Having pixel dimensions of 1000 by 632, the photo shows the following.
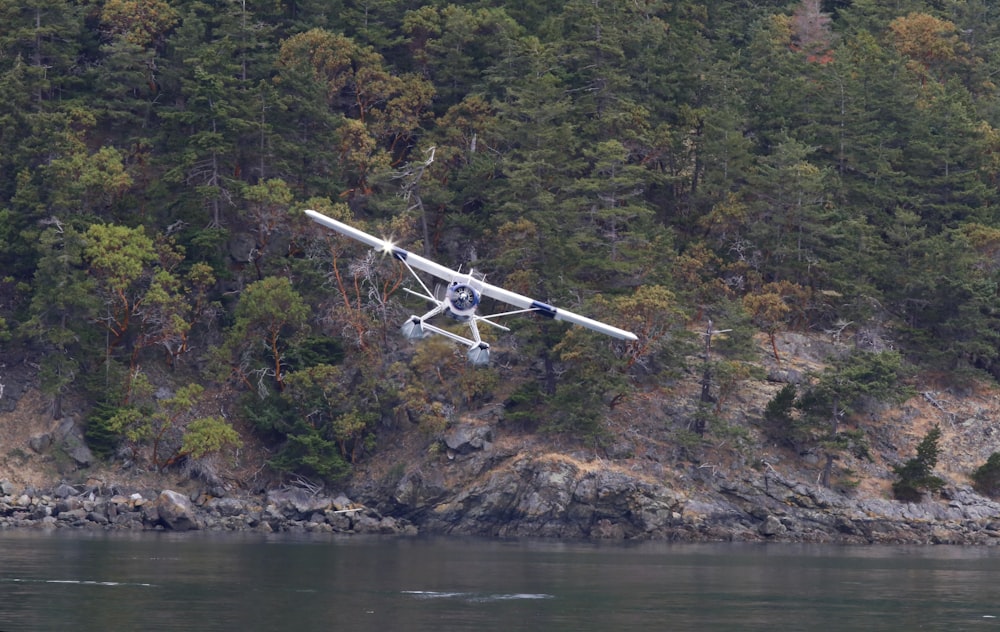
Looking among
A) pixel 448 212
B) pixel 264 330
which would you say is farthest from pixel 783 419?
pixel 264 330

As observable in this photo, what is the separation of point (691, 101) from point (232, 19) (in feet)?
72.0

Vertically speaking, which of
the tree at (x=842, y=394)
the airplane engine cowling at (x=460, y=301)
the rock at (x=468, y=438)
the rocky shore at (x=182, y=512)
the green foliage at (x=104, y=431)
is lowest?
the rocky shore at (x=182, y=512)

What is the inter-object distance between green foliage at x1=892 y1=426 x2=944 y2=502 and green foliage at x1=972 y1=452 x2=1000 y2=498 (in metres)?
2.05

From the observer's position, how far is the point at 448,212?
68.8m

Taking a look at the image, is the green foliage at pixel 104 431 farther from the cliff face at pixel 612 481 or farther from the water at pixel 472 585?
the water at pixel 472 585

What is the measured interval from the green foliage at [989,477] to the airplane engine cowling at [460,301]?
22.2 m

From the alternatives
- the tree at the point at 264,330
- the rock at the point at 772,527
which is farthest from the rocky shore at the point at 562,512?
the tree at the point at 264,330

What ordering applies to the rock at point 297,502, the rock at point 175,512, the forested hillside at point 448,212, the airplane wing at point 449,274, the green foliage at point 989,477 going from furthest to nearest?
the forested hillside at point 448,212, the green foliage at point 989,477, the rock at point 297,502, the rock at point 175,512, the airplane wing at point 449,274

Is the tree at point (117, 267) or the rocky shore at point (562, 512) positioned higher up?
the tree at point (117, 267)

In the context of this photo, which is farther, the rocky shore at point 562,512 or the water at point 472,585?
the rocky shore at point 562,512

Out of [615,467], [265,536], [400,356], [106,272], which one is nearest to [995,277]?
[615,467]

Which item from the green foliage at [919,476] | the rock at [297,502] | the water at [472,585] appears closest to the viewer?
the water at [472,585]

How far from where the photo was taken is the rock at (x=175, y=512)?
57.0 m

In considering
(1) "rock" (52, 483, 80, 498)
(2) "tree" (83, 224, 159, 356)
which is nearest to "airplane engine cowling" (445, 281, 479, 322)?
(2) "tree" (83, 224, 159, 356)
